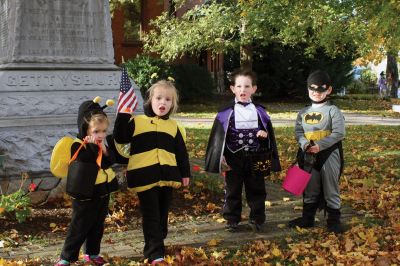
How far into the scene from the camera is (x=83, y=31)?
639 centimetres

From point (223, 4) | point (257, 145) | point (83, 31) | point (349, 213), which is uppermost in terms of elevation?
point (223, 4)

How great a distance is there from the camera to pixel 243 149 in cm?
503

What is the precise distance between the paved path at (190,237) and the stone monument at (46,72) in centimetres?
138

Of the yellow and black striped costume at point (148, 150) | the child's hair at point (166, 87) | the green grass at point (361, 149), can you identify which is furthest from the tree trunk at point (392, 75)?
the yellow and black striped costume at point (148, 150)

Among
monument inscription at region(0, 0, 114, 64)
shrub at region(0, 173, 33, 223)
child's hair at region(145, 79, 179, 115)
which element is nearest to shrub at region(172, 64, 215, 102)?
monument inscription at region(0, 0, 114, 64)

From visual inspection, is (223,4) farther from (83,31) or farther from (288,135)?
(83,31)

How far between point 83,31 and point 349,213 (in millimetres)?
3625

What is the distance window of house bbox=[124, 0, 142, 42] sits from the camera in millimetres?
24781

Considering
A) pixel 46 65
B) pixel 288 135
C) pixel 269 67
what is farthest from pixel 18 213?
pixel 269 67

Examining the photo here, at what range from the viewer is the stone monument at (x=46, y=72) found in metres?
5.78

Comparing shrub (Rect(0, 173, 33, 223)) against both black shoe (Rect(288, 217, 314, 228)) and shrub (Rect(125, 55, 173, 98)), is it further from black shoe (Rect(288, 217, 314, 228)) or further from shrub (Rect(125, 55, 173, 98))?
shrub (Rect(125, 55, 173, 98))

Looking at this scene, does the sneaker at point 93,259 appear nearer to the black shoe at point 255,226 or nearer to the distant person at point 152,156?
the distant person at point 152,156

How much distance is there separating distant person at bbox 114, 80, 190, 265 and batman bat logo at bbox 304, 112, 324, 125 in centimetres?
150

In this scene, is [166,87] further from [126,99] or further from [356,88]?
[356,88]
